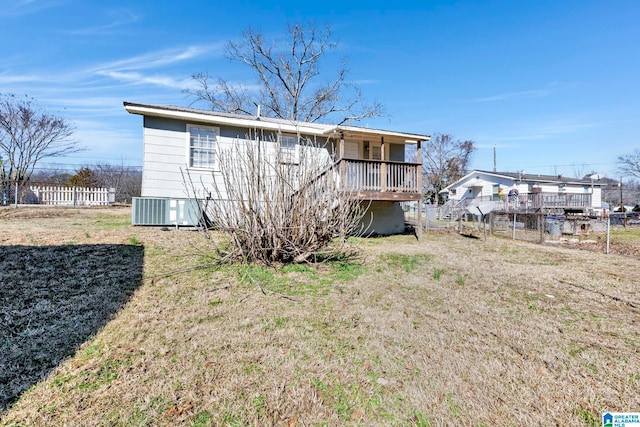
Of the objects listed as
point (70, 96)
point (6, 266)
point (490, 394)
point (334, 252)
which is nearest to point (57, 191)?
point (70, 96)

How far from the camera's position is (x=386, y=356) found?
2.74 m

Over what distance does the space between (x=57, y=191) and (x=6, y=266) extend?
1631cm

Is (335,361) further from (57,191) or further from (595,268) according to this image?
(57,191)

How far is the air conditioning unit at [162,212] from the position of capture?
846 cm

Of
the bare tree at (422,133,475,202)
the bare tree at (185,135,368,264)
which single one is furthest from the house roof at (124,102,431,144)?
the bare tree at (422,133,475,202)

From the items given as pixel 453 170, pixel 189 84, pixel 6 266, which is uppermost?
pixel 189 84

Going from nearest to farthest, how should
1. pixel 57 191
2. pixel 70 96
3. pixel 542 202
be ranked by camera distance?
pixel 57 191 → pixel 70 96 → pixel 542 202

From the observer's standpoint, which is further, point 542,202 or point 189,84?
point 542,202

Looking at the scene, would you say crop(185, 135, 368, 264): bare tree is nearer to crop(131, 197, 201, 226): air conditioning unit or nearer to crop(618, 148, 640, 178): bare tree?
crop(131, 197, 201, 226): air conditioning unit

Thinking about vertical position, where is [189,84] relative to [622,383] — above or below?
above

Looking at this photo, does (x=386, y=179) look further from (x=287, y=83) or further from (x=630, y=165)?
(x=630, y=165)

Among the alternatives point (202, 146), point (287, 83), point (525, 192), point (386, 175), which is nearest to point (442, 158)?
point (525, 192)

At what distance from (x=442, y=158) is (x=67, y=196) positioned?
35533 mm

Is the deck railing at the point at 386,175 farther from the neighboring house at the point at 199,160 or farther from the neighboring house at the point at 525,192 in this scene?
the neighboring house at the point at 525,192
